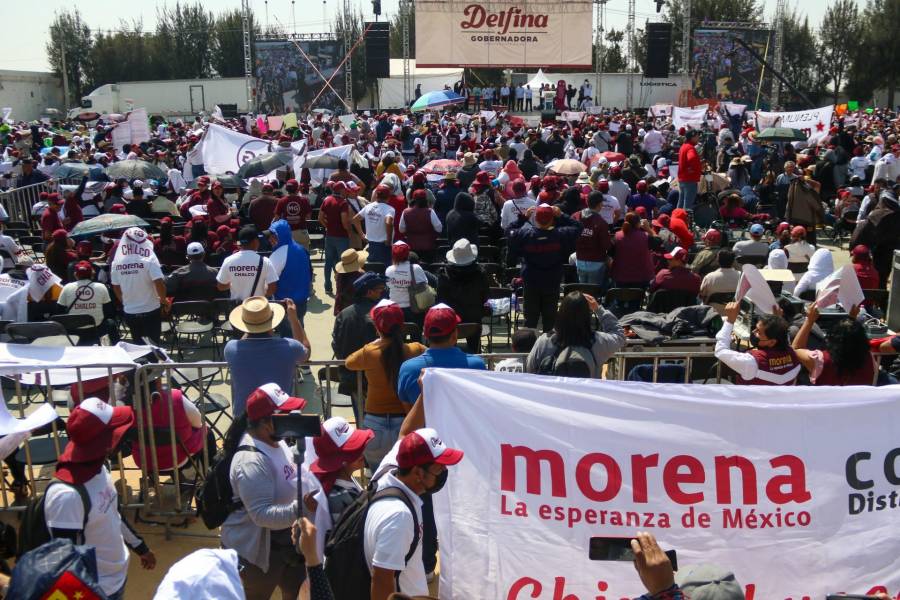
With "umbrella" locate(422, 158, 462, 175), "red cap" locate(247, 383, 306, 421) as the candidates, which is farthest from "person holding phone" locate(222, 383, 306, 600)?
"umbrella" locate(422, 158, 462, 175)

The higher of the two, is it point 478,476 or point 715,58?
point 715,58

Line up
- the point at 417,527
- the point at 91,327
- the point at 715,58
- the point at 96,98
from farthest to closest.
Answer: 1. the point at 96,98
2. the point at 715,58
3. the point at 91,327
4. the point at 417,527

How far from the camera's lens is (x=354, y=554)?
347 cm

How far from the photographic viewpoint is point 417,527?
3.50 metres

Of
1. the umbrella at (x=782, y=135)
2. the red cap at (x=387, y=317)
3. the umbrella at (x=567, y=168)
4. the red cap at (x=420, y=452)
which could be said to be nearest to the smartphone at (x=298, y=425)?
the red cap at (x=420, y=452)

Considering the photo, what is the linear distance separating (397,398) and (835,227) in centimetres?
1318

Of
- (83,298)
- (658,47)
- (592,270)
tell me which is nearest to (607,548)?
(592,270)

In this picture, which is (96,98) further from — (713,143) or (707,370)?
(707,370)

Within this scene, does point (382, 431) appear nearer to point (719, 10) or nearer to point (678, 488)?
point (678, 488)

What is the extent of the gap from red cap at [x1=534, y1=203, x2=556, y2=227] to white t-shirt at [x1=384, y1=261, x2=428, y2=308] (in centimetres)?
141

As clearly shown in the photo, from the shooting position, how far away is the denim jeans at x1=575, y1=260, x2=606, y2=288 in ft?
32.4

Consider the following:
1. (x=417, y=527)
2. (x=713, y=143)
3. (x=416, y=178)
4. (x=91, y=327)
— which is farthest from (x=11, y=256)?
(x=713, y=143)

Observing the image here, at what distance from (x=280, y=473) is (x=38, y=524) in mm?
1031

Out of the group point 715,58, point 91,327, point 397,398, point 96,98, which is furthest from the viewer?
point 96,98
